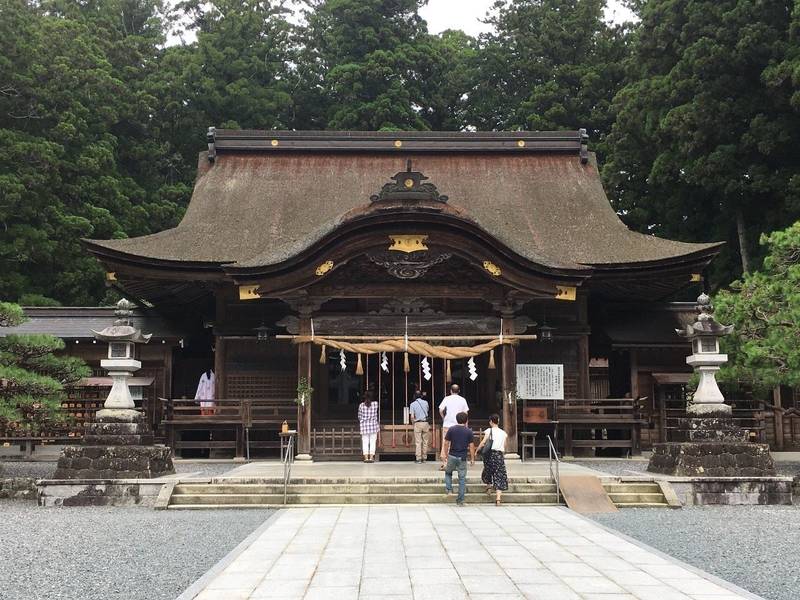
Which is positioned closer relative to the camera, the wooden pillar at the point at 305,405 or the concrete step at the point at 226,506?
the concrete step at the point at 226,506

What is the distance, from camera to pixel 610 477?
10.8 m

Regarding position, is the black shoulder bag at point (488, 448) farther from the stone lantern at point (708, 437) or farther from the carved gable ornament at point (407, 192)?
the carved gable ornament at point (407, 192)

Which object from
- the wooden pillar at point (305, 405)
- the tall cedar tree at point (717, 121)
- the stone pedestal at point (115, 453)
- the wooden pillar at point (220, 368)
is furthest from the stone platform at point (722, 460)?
the tall cedar tree at point (717, 121)

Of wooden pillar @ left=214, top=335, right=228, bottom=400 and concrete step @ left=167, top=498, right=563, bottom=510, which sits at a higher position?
wooden pillar @ left=214, top=335, right=228, bottom=400

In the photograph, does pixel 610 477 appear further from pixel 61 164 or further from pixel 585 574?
pixel 61 164

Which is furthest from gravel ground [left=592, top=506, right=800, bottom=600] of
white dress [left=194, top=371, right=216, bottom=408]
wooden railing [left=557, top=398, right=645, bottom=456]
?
white dress [left=194, top=371, right=216, bottom=408]

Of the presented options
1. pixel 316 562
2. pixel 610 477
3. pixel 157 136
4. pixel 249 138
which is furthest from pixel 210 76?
pixel 316 562

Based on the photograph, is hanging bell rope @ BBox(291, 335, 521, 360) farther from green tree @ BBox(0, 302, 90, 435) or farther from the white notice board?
green tree @ BBox(0, 302, 90, 435)

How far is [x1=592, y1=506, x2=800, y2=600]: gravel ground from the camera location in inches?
241

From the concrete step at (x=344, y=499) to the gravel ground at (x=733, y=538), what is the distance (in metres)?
1.31

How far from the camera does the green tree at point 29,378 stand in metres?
11.0

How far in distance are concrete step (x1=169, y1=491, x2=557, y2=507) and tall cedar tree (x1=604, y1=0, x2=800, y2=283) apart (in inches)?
608

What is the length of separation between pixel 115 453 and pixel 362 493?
3.81 m

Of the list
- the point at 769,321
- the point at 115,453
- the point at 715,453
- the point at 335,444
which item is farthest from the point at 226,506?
the point at 769,321
